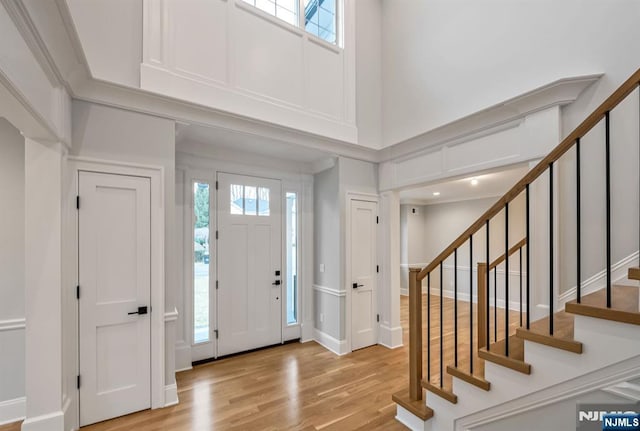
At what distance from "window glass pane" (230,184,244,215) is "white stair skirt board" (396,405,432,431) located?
2769 mm

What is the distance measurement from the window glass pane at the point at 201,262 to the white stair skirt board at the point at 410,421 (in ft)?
7.67

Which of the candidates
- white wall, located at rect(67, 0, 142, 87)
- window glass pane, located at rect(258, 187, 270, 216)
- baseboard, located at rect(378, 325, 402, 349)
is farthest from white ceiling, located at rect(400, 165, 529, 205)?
white wall, located at rect(67, 0, 142, 87)

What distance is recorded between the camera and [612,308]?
1.43 metres

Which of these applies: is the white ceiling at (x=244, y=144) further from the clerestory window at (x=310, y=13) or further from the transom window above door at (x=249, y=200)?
the clerestory window at (x=310, y=13)

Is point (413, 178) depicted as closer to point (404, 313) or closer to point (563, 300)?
point (563, 300)

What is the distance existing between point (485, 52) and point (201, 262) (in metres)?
3.99

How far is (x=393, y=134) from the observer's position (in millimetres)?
4148

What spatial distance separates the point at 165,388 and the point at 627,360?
10.5ft

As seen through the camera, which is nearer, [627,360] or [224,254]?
[627,360]

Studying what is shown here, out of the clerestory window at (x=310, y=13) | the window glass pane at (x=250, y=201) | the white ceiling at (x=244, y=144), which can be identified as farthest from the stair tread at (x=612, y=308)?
the clerestory window at (x=310, y=13)

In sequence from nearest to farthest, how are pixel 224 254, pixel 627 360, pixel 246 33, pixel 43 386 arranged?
pixel 627 360 → pixel 43 386 → pixel 246 33 → pixel 224 254

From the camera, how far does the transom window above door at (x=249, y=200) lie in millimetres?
3845

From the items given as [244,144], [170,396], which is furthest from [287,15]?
[170,396]

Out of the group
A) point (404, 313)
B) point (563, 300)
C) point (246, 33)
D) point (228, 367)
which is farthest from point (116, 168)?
point (404, 313)
